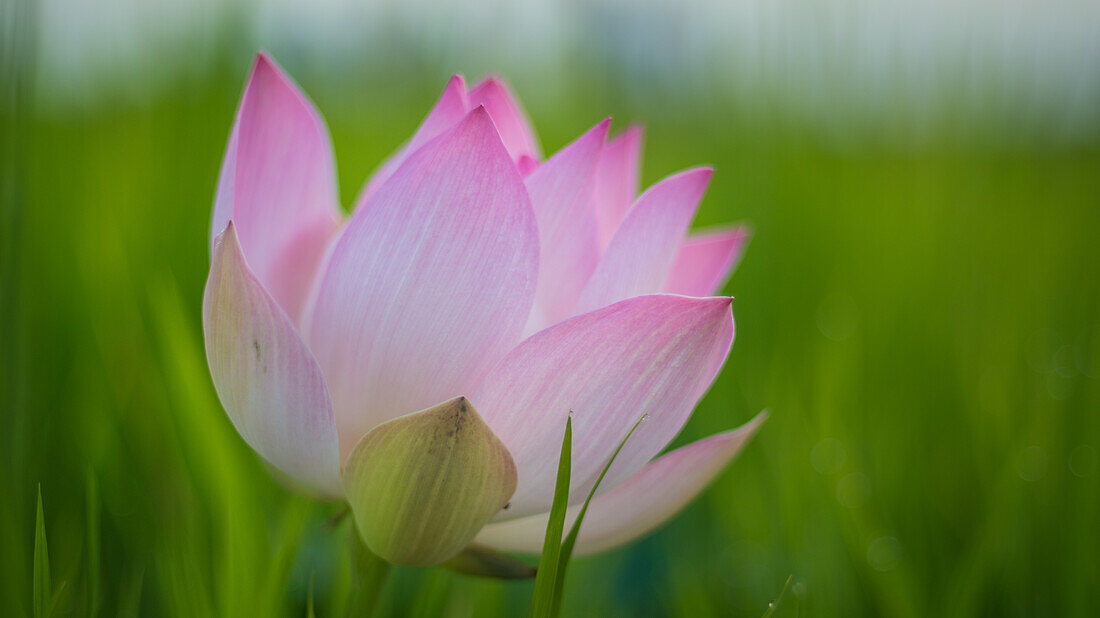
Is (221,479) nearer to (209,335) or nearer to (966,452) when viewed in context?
(209,335)

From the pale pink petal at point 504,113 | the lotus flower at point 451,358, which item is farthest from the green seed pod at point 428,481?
the pale pink petal at point 504,113

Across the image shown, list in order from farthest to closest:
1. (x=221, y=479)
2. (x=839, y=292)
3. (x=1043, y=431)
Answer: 1. (x=839, y=292)
2. (x=1043, y=431)
3. (x=221, y=479)

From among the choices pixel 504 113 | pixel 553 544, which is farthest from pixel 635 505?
pixel 504 113

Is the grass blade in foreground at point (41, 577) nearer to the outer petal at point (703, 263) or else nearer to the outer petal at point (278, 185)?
the outer petal at point (278, 185)

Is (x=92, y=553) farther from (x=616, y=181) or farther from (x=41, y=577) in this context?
(x=616, y=181)

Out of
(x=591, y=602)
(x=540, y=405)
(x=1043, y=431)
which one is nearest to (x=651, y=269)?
(x=540, y=405)

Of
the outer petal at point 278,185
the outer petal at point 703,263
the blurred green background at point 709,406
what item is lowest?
the blurred green background at point 709,406
